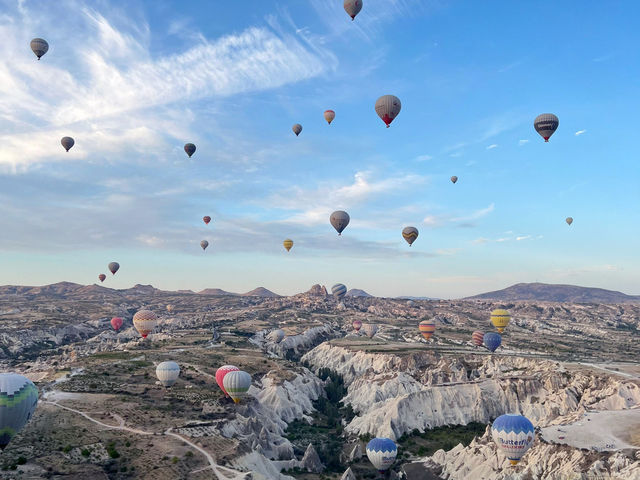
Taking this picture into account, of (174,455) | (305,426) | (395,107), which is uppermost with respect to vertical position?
(395,107)

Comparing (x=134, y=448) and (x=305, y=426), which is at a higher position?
(x=134, y=448)

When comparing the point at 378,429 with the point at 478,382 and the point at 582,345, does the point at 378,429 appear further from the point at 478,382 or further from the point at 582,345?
the point at 582,345

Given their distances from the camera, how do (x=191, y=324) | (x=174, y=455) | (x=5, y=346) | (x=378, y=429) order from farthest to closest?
1. (x=191, y=324)
2. (x=5, y=346)
3. (x=378, y=429)
4. (x=174, y=455)

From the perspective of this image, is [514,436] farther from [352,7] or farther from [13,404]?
[352,7]

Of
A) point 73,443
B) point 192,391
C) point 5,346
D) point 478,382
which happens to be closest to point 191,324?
point 5,346

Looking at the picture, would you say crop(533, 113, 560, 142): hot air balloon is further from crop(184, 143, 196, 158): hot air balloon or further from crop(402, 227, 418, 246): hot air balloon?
crop(184, 143, 196, 158): hot air balloon

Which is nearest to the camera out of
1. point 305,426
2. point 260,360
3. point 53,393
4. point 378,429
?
point 53,393

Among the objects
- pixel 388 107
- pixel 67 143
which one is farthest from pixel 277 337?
pixel 388 107
